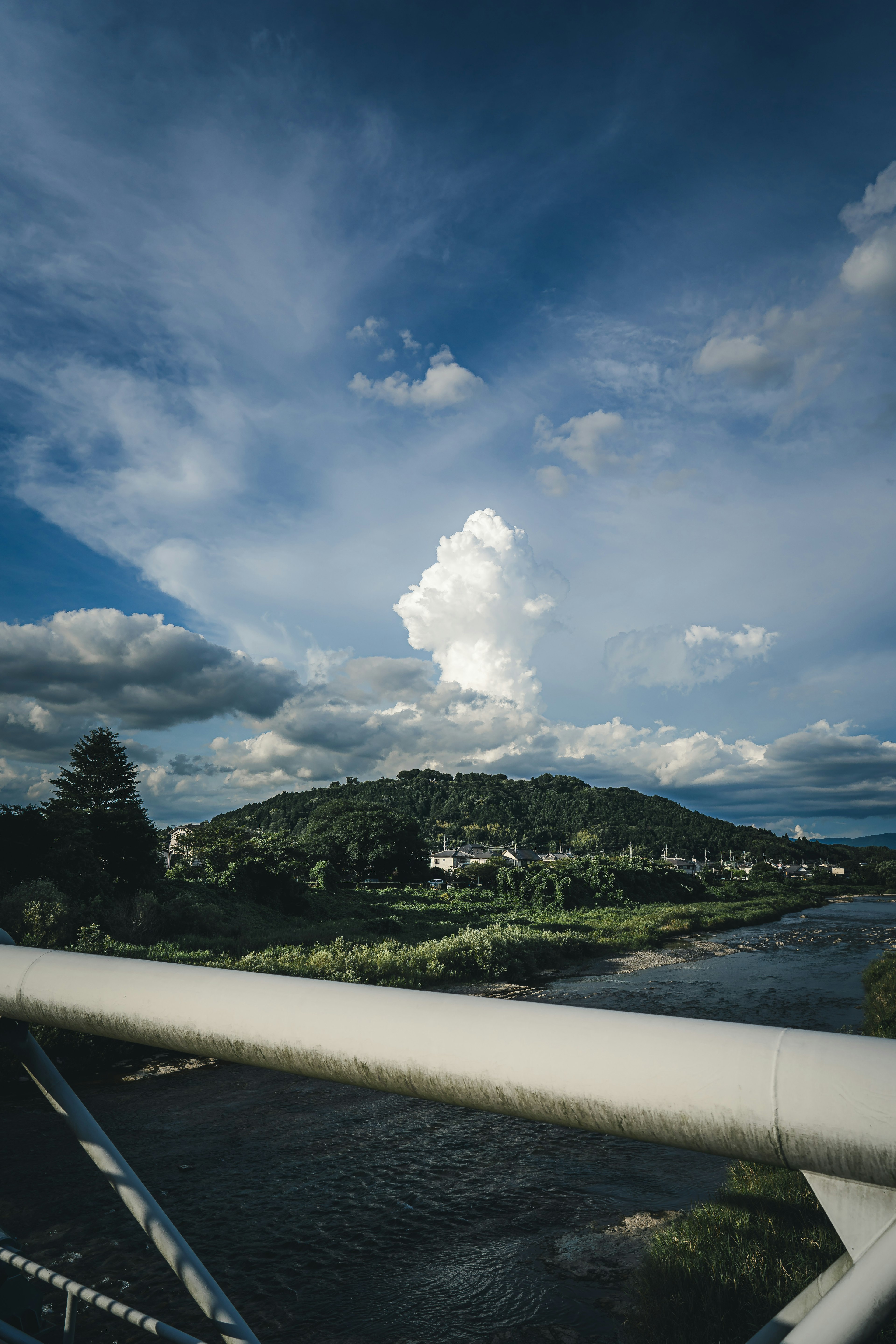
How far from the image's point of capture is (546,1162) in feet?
24.6

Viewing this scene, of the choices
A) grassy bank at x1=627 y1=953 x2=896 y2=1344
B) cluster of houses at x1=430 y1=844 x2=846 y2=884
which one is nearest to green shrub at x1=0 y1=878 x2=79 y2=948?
grassy bank at x1=627 y1=953 x2=896 y2=1344

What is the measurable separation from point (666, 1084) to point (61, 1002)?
1.08m

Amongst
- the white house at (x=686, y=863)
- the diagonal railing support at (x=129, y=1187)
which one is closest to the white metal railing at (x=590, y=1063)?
the diagonal railing support at (x=129, y=1187)

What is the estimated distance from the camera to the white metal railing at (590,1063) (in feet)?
2.40

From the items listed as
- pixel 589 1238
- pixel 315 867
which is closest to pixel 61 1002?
pixel 589 1238

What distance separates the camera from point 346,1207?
6.43 meters

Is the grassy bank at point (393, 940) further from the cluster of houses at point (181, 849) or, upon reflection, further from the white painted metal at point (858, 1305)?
the cluster of houses at point (181, 849)

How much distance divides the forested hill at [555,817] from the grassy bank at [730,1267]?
376 feet

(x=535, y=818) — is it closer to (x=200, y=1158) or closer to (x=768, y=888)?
(x=768, y=888)

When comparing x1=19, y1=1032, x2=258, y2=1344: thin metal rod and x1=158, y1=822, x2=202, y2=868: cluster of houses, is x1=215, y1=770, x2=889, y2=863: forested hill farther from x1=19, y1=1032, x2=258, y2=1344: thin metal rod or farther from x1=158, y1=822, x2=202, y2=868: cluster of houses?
x1=19, y1=1032, x2=258, y2=1344: thin metal rod

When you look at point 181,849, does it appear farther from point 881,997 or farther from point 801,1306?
point 801,1306

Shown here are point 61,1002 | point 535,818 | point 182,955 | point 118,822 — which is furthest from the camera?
point 535,818

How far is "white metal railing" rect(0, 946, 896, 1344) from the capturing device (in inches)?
28.8

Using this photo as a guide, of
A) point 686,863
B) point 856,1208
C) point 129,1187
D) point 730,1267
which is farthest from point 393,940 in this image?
point 686,863
